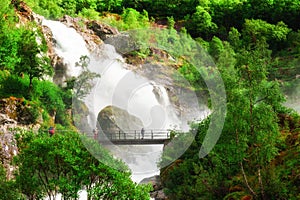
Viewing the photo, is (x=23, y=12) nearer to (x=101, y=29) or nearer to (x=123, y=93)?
(x=101, y=29)

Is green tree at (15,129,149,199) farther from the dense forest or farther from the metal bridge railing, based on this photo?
the metal bridge railing

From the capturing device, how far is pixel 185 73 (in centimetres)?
4047

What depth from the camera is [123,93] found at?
27078 millimetres

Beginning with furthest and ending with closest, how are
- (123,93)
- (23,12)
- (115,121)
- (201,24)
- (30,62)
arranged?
1. (201,24)
2. (23,12)
3. (115,121)
4. (30,62)
5. (123,93)

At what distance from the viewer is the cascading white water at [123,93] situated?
88.6 feet

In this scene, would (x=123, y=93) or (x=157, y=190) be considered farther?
(x=123, y=93)

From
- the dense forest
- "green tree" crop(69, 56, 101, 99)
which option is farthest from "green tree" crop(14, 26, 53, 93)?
"green tree" crop(69, 56, 101, 99)

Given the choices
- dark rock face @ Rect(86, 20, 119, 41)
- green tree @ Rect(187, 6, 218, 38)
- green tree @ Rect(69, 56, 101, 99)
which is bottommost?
green tree @ Rect(69, 56, 101, 99)

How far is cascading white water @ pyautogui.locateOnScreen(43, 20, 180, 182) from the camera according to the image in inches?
1063

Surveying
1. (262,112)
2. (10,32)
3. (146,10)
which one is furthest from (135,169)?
(146,10)

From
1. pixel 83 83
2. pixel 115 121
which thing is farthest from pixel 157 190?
pixel 83 83

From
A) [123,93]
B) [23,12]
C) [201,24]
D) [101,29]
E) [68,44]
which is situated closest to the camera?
[123,93]

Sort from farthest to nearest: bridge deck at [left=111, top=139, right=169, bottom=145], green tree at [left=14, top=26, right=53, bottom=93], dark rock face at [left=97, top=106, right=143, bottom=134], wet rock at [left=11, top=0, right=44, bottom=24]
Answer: wet rock at [left=11, top=0, right=44, bottom=24]
dark rock face at [left=97, top=106, right=143, bottom=134]
green tree at [left=14, top=26, right=53, bottom=93]
bridge deck at [left=111, top=139, right=169, bottom=145]

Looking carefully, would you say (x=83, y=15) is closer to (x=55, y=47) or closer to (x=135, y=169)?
(x=55, y=47)
